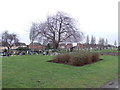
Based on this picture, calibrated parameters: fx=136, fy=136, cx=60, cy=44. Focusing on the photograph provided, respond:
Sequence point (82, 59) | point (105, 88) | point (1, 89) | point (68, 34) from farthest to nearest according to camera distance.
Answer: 1. point (68, 34)
2. point (82, 59)
3. point (105, 88)
4. point (1, 89)

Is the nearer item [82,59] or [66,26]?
[82,59]

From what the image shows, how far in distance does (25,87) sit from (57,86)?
1.26m

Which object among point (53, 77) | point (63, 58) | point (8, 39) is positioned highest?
point (8, 39)

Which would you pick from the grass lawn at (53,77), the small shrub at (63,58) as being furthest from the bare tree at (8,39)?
the grass lawn at (53,77)

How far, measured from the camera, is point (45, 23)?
37875mm

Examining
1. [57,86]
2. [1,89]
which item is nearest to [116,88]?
[57,86]

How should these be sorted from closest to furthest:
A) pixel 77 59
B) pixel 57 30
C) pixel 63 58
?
1. pixel 77 59
2. pixel 63 58
3. pixel 57 30

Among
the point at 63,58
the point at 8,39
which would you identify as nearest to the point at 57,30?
the point at 63,58

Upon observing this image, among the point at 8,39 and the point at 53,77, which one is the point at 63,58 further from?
the point at 8,39

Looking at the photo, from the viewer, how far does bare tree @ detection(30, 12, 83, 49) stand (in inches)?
1462

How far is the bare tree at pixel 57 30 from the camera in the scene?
122 ft

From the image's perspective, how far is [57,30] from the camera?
3881 cm

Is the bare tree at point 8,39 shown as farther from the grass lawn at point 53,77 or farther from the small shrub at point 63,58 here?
the grass lawn at point 53,77

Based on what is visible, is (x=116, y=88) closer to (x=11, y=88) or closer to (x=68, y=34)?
(x=11, y=88)
